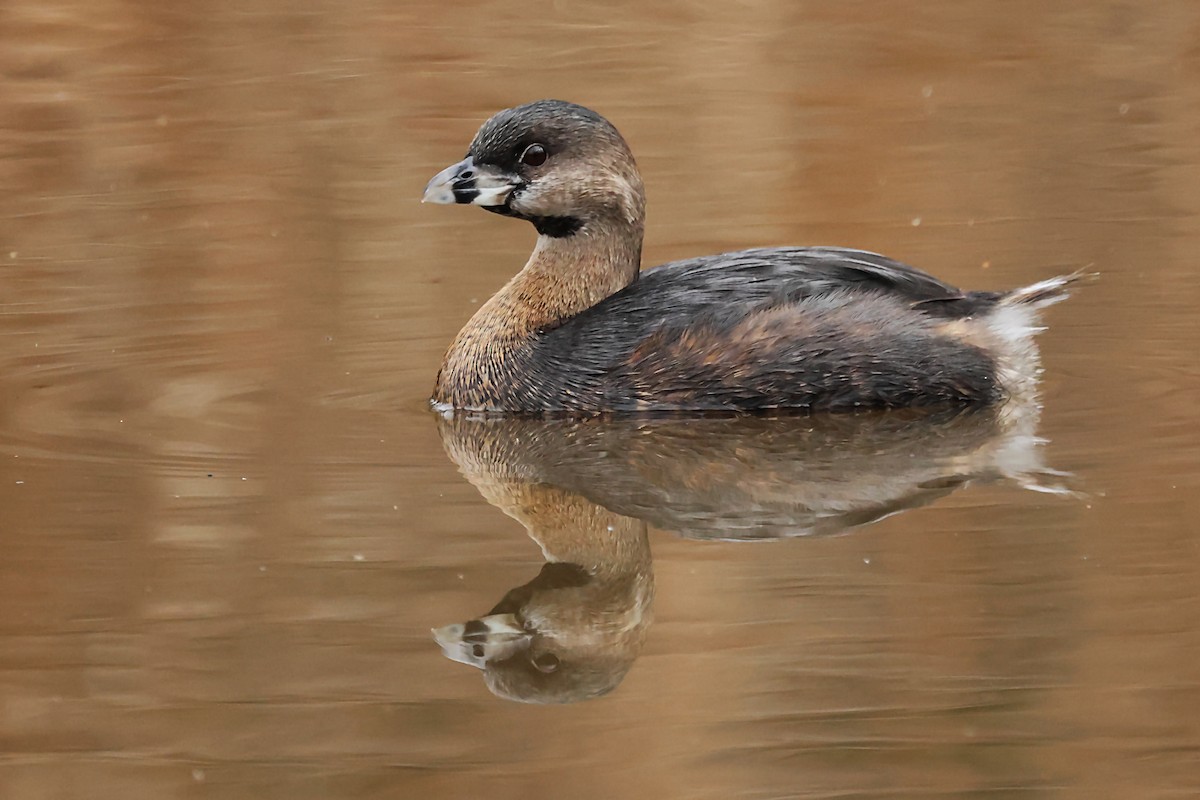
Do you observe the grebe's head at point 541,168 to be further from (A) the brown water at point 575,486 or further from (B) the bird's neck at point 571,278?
(A) the brown water at point 575,486

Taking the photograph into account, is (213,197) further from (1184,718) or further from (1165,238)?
(1184,718)

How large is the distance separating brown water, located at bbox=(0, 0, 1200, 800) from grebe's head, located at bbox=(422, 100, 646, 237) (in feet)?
2.74

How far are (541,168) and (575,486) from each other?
1.46 metres

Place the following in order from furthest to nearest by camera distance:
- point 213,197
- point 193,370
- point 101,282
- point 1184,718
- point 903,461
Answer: point 213,197
point 101,282
point 193,370
point 903,461
point 1184,718

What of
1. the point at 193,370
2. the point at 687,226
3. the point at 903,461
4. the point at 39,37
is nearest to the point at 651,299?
the point at 903,461

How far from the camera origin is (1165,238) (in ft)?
31.5

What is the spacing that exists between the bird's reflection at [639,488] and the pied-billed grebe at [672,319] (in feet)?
0.37

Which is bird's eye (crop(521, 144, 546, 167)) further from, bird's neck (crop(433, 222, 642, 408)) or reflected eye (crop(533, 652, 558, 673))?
reflected eye (crop(533, 652, 558, 673))

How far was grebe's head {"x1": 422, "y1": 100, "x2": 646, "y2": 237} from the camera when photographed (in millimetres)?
7590

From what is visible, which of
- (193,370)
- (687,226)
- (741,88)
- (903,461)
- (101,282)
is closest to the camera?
(903,461)

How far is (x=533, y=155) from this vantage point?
24.9ft

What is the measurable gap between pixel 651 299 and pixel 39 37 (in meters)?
8.70

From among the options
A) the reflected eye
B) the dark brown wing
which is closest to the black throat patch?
the dark brown wing

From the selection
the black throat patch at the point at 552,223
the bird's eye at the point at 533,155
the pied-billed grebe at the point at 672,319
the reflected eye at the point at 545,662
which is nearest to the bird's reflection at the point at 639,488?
the reflected eye at the point at 545,662
